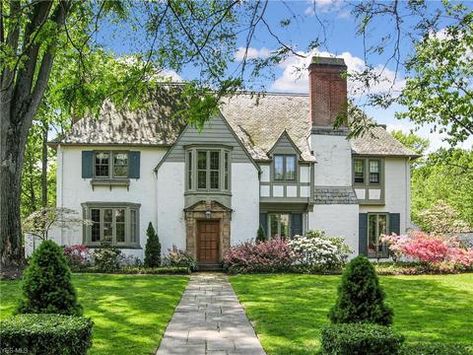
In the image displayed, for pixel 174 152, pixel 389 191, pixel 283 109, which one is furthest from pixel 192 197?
pixel 389 191

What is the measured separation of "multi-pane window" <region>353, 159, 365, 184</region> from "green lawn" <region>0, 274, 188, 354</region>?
10.6 metres

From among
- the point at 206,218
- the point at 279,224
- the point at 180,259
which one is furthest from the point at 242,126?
the point at 180,259

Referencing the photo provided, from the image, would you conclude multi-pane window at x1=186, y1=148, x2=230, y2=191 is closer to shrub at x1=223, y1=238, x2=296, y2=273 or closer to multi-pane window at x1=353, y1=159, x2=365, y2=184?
shrub at x1=223, y1=238, x2=296, y2=273

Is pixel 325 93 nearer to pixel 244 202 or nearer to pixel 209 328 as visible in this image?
pixel 244 202

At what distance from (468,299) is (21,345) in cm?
1228

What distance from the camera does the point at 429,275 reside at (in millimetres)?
21906

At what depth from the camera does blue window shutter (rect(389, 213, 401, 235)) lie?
88.9 ft

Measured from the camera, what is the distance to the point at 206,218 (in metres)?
24.8

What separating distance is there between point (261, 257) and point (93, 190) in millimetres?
7808

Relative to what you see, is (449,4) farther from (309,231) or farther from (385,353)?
(385,353)

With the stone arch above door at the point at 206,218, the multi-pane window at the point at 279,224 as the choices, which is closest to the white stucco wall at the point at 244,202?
the stone arch above door at the point at 206,218

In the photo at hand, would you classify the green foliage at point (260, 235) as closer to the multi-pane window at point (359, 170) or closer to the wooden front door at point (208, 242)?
the wooden front door at point (208, 242)

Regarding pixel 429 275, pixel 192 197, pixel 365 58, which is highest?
pixel 365 58

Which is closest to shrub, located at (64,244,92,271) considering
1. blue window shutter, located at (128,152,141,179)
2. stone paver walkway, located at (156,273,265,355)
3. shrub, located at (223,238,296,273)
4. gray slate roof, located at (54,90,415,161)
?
blue window shutter, located at (128,152,141,179)
